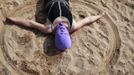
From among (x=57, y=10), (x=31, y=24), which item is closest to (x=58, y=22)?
(x=57, y=10)

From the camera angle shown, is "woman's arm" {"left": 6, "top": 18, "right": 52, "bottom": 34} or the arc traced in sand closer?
the arc traced in sand

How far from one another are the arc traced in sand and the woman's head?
10 cm

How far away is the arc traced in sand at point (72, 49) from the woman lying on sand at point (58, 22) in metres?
0.07

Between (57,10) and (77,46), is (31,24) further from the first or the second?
(77,46)

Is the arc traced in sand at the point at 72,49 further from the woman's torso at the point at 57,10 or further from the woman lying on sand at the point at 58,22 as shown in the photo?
the woman's torso at the point at 57,10

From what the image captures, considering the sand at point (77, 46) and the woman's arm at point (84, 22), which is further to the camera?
the woman's arm at point (84, 22)

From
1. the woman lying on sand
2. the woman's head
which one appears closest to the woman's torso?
the woman lying on sand

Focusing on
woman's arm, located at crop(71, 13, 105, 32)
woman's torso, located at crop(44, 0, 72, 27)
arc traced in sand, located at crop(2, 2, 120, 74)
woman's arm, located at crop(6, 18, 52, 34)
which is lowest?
arc traced in sand, located at crop(2, 2, 120, 74)

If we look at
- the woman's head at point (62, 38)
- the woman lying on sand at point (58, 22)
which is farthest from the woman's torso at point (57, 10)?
the woman's head at point (62, 38)

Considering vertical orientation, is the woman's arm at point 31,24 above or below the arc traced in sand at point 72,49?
above

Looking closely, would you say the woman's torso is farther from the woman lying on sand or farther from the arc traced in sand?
the arc traced in sand

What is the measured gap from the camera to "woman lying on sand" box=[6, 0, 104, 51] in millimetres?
2580

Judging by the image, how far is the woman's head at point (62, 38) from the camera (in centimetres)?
254

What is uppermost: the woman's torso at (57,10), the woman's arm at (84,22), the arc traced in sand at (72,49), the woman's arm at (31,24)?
the woman's torso at (57,10)
